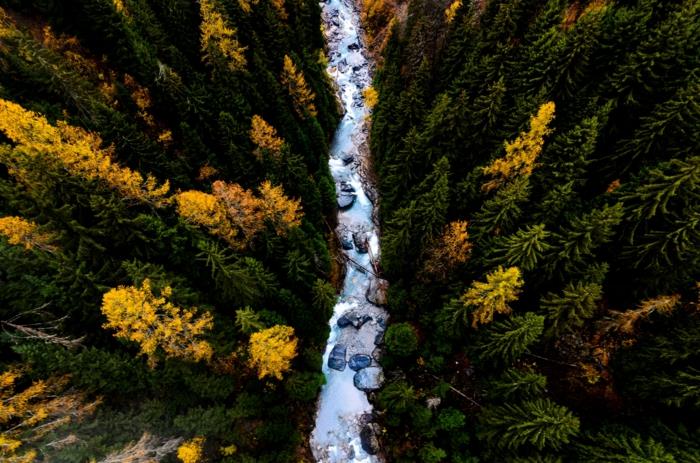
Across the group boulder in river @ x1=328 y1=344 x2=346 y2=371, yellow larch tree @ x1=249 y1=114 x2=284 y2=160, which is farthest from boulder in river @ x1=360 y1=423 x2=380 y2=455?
yellow larch tree @ x1=249 y1=114 x2=284 y2=160

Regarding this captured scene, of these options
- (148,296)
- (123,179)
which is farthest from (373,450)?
(123,179)

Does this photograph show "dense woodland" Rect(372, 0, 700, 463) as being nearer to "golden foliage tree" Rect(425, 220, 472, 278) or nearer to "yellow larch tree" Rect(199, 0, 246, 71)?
"golden foliage tree" Rect(425, 220, 472, 278)

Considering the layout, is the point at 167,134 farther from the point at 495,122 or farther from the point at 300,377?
the point at 495,122

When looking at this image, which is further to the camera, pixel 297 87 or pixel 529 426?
pixel 297 87

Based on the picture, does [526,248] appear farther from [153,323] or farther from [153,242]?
[153,242]

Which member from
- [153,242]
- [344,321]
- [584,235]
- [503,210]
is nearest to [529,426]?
[584,235]

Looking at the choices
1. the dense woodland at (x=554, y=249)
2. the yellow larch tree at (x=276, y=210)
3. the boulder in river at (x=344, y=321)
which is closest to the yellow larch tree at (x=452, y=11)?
the dense woodland at (x=554, y=249)
